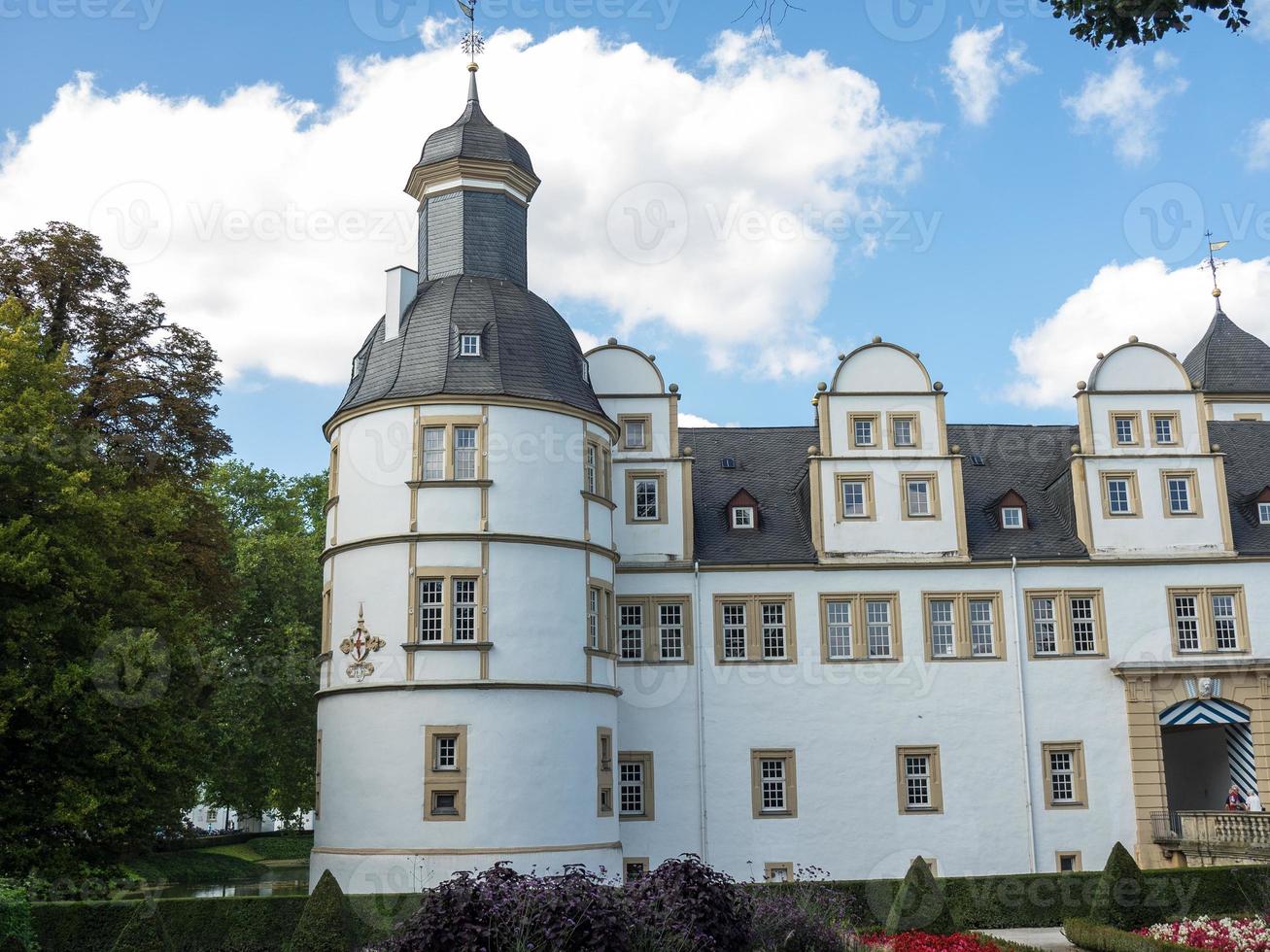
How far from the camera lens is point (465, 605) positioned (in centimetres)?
2516

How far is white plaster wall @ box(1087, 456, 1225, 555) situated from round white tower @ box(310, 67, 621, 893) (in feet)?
40.8

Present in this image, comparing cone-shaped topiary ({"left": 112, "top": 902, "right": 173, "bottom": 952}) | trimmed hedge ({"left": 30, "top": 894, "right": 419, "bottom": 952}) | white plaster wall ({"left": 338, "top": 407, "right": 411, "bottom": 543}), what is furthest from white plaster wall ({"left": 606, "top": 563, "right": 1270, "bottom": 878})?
cone-shaped topiary ({"left": 112, "top": 902, "right": 173, "bottom": 952})

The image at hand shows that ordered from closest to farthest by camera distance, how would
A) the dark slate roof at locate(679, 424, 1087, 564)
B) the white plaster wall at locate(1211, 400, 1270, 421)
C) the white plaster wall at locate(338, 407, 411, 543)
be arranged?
the white plaster wall at locate(338, 407, 411, 543) < the dark slate roof at locate(679, 424, 1087, 564) < the white plaster wall at locate(1211, 400, 1270, 421)

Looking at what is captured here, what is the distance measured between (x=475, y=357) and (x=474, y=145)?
648cm

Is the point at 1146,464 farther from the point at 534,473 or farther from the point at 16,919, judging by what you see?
the point at 16,919

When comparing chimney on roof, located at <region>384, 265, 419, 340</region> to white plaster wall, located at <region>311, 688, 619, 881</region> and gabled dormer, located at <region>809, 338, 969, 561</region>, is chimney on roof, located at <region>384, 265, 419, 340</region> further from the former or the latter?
gabled dormer, located at <region>809, 338, 969, 561</region>

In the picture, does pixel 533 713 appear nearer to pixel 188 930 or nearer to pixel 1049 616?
pixel 188 930

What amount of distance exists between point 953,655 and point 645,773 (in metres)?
7.91

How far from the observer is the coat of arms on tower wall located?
25258mm

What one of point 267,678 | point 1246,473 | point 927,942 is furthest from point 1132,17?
point 267,678

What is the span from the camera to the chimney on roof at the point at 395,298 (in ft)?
93.1

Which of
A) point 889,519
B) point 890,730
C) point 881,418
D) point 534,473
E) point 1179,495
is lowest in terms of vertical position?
point 890,730

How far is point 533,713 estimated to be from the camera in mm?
24797

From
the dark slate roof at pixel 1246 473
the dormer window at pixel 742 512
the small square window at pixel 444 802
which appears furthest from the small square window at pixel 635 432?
the dark slate roof at pixel 1246 473
